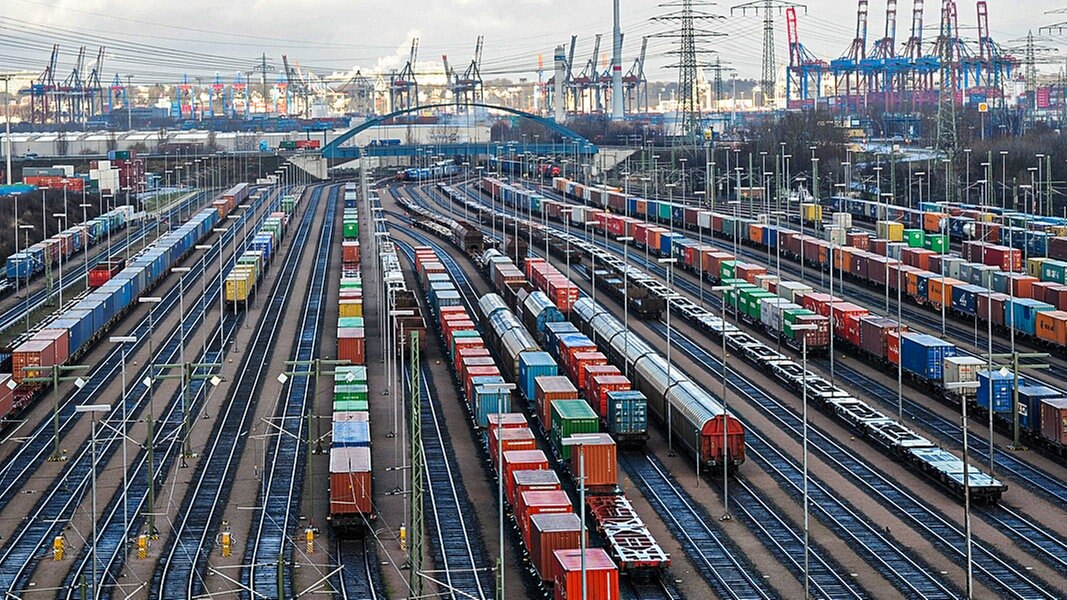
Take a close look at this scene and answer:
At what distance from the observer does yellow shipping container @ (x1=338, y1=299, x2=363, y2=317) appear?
7025 cm

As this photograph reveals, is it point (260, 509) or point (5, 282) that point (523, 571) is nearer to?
point (260, 509)

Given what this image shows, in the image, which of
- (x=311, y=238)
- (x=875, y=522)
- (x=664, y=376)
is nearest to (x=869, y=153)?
(x=311, y=238)

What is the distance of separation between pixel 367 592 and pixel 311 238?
82643 millimetres

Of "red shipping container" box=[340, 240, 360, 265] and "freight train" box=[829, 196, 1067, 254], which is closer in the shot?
"freight train" box=[829, 196, 1067, 254]

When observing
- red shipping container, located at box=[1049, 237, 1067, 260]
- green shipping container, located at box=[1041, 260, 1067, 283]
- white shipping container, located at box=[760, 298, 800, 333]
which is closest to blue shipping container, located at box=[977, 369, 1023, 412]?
white shipping container, located at box=[760, 298, 800, 333]

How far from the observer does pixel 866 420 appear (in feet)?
164

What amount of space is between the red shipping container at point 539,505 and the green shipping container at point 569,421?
6.93 m

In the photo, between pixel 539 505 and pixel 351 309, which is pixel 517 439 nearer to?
pixel 539 505

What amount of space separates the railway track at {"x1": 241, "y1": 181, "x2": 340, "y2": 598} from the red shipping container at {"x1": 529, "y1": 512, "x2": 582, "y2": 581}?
5642 mm

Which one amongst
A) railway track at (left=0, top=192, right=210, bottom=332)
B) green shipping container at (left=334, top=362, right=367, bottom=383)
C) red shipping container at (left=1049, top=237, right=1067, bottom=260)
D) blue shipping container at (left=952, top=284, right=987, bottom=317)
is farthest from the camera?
red shipping container at (left=1049, top=237, right=1067, bottom=260)

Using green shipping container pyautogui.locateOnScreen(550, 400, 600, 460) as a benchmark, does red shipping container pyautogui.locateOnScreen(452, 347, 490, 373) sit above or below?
above

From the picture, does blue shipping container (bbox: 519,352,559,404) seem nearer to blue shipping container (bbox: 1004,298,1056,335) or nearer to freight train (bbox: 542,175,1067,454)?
freight train (bbox: 542,175,1067,454)

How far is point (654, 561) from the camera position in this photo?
3509 cm

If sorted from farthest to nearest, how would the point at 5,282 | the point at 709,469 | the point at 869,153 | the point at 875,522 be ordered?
the point at 869,153, the point at 5,282, the point at 709,469, the point at 875,522
